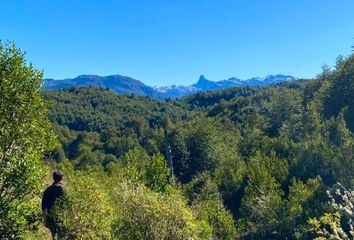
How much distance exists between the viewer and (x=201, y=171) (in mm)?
90125

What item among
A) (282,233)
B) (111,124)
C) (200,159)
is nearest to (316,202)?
(282,233)

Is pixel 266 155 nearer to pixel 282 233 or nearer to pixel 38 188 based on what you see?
pixel 282 233

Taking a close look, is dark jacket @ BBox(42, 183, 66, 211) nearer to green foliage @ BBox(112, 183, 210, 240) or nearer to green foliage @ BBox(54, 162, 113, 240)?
green foliage @ BBox(54, 162, 113, 240)

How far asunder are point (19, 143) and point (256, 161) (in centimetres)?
6123

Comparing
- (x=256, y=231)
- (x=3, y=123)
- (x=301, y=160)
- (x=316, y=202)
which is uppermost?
(x=3, y=123)

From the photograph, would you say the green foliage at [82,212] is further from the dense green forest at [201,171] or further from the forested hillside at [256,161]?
the forested hillside at [256,161]

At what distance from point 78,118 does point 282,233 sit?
141 metres

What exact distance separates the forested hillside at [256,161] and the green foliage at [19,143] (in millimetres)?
3878

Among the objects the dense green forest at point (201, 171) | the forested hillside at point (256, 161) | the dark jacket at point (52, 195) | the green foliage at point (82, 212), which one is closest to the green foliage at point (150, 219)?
the dense green forest at point (201, 171)

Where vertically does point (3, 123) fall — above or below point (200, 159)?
above

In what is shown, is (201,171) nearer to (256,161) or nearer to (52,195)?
(256,161)

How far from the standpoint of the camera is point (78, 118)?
18350 cm

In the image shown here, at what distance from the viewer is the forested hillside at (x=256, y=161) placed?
52.0 metres

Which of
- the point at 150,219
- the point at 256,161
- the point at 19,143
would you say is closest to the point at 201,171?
the point at 256,161
